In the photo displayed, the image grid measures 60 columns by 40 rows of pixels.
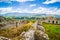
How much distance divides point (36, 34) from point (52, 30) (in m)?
0.34

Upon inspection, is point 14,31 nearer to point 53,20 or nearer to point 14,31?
point 14,31

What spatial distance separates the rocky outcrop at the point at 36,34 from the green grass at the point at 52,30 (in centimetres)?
8

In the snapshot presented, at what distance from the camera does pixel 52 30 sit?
365cm

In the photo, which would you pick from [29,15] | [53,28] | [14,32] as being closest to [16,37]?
[14,32]

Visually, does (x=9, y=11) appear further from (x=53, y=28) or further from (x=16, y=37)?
(x=53, y=28)

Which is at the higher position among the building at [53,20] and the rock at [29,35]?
the building at [53,20]

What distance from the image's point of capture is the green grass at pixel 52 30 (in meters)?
3.61

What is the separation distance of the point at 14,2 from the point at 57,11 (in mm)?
911

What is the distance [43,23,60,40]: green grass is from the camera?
361cm

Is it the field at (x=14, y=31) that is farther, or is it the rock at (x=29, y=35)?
the field at (x=14, y=31)

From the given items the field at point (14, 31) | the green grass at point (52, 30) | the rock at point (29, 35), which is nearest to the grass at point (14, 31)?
the field at point (14, 31)

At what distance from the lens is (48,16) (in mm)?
3719

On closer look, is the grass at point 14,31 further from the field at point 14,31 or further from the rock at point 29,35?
the rock at point 29,35

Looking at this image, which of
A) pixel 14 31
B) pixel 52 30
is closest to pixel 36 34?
pixel 52 30
